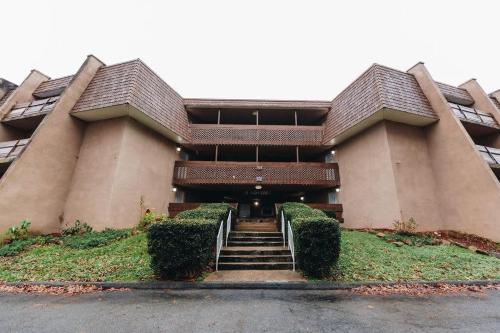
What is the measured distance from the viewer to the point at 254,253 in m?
8.01

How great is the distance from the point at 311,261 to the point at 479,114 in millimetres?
15435

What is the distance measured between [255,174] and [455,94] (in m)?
14.4

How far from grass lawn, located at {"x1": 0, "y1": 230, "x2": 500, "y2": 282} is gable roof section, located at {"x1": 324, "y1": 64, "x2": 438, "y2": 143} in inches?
294

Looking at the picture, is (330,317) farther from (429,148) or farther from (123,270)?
(429,148)

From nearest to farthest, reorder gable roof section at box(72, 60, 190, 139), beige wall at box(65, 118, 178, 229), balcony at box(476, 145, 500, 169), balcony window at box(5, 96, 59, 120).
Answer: balcony at box(476, 145, 500, 169) → beige wall at box(65, 118, 178, 229) → gable roof section at box(72, 60, 190, 139) → balcony window at box(5, 96, 59, 120)

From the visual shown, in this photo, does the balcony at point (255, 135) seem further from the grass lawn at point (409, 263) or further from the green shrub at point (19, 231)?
the green shrub at point (19, 231)

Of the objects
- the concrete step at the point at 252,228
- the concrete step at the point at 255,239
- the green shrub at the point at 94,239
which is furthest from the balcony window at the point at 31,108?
the concrete step at the point at 255,239

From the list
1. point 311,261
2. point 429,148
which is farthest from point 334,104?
point 311,261

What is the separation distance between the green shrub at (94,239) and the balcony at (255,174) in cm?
595

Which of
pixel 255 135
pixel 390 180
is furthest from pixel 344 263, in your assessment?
pixel 255 135

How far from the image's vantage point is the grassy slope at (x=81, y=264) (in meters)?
6.47

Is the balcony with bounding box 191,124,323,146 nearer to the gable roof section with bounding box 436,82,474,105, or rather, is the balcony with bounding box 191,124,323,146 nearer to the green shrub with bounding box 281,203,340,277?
the gable roof section with bounding box 436,82,474,105

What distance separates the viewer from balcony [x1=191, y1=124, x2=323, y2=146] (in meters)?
16.6

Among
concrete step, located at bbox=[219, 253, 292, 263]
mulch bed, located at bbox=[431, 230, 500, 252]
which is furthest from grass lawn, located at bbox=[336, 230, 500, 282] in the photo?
concrete step, located at bbox=[219, 253, 292, 263]
